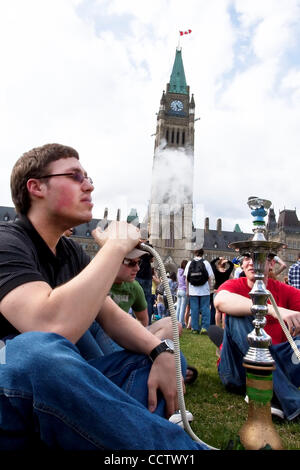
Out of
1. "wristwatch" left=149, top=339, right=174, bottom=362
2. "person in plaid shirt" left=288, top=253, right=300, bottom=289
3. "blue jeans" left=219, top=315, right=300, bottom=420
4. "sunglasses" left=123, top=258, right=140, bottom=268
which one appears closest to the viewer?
"wristwatch" left=149, top=339, right=174, bottom=362

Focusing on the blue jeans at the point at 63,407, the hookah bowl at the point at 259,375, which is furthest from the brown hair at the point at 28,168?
the hookah bowl at the point at 259,375

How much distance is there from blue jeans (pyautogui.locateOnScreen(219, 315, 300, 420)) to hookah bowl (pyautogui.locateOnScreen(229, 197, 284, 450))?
115cm

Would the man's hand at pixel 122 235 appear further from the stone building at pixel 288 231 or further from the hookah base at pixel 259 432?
the stone building at pixel 288 231

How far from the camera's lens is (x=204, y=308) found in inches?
377

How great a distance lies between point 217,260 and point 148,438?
8.67 metres

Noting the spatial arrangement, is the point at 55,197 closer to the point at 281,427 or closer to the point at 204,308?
the point at 281,427

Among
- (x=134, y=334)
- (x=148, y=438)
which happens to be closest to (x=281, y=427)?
(x=134, y=334)

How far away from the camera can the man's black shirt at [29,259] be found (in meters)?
1.57

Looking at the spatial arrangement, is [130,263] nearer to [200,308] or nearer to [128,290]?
[128,290]

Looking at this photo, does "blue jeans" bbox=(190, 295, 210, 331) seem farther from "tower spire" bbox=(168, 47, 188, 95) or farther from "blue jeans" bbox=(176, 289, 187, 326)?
"tower spire" bbox=(168, 47, 188, 95)

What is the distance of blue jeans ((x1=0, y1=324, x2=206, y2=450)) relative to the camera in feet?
4.11

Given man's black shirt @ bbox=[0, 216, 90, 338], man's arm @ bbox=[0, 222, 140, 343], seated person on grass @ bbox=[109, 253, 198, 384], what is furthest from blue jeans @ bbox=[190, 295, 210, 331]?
man's arm @ bbox=[0, 222, 140, 343]

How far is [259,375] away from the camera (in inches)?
71.9

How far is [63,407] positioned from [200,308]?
8.93 m
